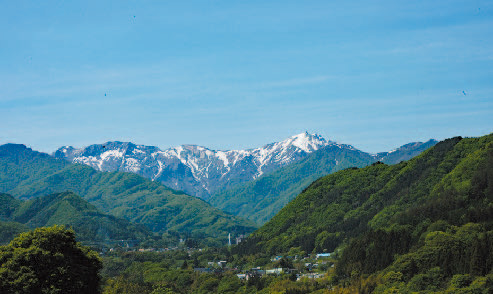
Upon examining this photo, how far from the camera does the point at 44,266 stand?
300ft

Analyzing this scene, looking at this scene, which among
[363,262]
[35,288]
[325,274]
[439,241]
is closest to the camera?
[35,288]

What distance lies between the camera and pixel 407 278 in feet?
487

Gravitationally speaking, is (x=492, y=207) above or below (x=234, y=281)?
above

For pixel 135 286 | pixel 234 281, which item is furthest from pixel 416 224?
pixel 135 286

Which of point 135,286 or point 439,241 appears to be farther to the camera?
point 135,286

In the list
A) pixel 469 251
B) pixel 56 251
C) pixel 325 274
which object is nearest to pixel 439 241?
pixel 469 251

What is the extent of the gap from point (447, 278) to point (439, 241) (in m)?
16.2

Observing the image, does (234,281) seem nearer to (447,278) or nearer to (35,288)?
(447,278)

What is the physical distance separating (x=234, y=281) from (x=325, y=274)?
2700cm

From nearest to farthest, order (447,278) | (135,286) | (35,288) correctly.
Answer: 1. (35,288)
2. (447,278)
3. (135,286)

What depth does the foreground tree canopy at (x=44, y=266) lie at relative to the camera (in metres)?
88.9

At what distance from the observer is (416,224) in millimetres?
185875

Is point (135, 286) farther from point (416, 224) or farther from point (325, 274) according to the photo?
point (416, 224)

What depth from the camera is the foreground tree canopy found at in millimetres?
88938
